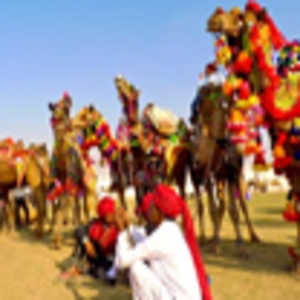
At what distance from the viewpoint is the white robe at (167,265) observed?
315cm

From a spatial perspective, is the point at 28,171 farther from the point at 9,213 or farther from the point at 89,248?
the point at 89,248

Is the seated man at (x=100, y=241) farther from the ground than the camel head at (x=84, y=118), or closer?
closer

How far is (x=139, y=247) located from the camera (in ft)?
10.7

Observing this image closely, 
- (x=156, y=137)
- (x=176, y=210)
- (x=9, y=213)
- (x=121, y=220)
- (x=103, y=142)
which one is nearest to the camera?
(x=176, y=210)

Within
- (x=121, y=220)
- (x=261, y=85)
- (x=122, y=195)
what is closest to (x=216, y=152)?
(x=261, y=85)

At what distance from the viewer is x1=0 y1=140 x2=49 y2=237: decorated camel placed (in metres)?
9.40

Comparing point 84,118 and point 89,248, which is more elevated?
point 84,118

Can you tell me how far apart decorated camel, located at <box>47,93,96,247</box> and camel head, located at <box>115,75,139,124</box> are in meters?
1.19

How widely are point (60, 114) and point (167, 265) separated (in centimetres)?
549

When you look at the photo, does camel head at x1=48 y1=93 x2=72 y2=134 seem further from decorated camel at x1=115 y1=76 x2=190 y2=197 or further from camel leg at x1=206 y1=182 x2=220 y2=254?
camel leg at x1=206 y1=182 x2=220 y2=254

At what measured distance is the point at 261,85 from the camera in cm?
576

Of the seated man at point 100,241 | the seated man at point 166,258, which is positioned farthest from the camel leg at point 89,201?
the seated man at point 166,258

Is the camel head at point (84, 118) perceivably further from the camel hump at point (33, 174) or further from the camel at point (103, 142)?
the camel hump at point (33, 174)

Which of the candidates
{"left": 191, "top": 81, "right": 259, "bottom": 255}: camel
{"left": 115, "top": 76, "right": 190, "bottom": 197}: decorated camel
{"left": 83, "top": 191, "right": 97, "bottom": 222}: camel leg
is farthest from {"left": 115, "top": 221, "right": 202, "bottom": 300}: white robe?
{"left": 115, "top": 76, "right": 190, "bottom": 197}: decorated camel
